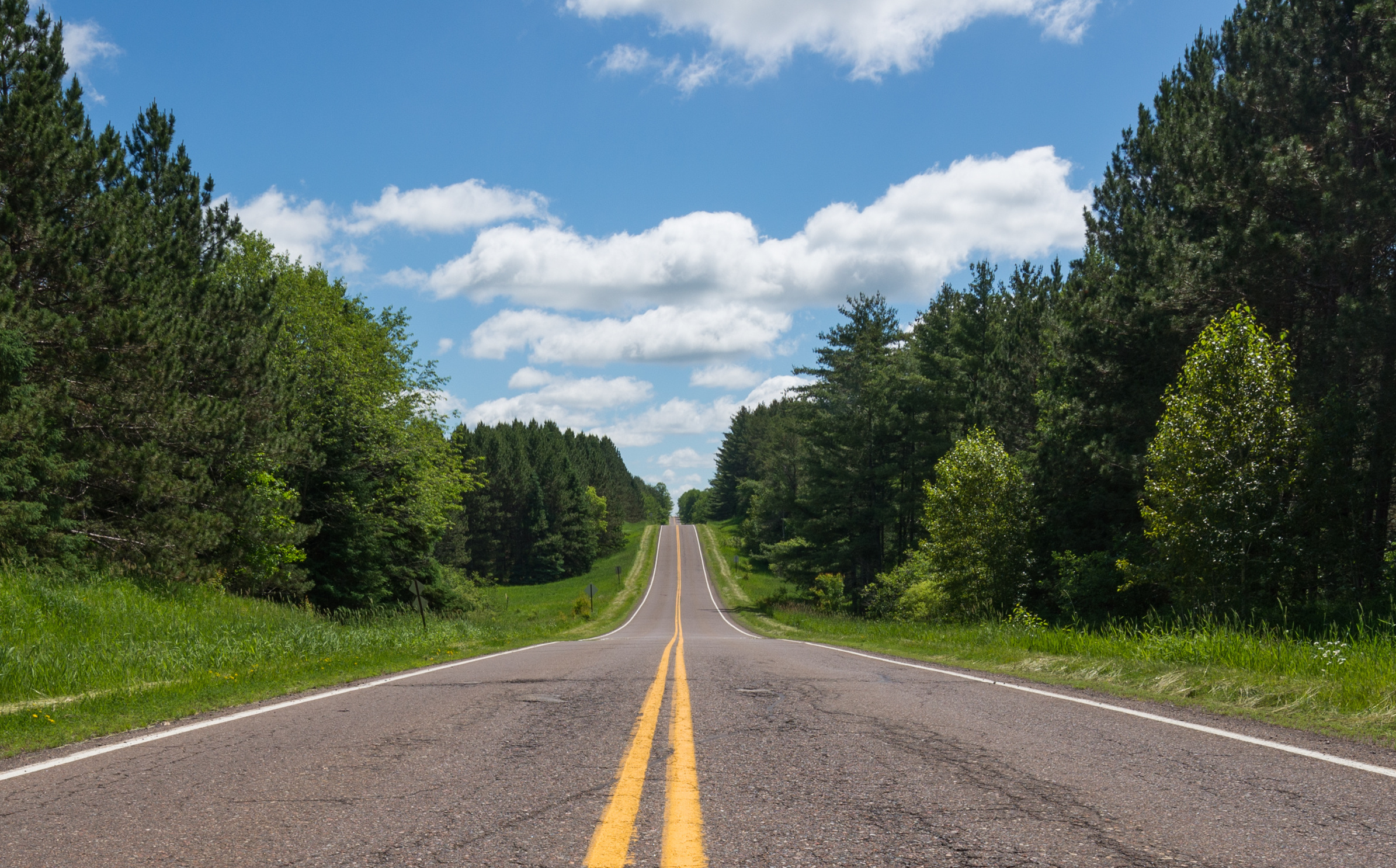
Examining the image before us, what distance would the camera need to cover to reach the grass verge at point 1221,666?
22.4 ft

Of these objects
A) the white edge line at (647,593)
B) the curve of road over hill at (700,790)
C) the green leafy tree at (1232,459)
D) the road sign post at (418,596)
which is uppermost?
the green leafy tree at (1232,459)

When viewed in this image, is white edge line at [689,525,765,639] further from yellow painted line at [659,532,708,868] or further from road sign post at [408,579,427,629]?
yellow painted line at [659,532,708,868]

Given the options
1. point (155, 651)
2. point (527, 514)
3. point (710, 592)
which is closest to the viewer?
point (155, 651)

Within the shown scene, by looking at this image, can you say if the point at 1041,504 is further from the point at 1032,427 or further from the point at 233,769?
the point at 233,769

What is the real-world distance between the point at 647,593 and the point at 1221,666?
194ft

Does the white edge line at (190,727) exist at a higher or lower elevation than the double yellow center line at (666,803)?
lower

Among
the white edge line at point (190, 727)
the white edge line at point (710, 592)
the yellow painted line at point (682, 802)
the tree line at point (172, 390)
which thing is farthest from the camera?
the white edge line at point (710, 592)

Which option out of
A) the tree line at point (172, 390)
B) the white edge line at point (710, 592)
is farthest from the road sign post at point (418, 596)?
the white edge line at point (710, 592)

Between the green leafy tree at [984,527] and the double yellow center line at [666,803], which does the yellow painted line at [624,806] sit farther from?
the green leafy tree at [984,527]

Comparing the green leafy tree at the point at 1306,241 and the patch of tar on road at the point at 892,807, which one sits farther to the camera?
the green leafy tree at the point at 1306,241

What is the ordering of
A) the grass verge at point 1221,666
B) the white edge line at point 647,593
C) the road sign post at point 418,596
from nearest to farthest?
the grass verge at point 1221,666 → the white edge line at point 647,593 → the road sign post at point 418,596

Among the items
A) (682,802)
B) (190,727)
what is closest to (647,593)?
(190,727)

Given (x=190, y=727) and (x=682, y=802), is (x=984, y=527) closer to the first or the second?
(x=190, y=727)

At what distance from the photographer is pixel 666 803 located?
3.79 metres
